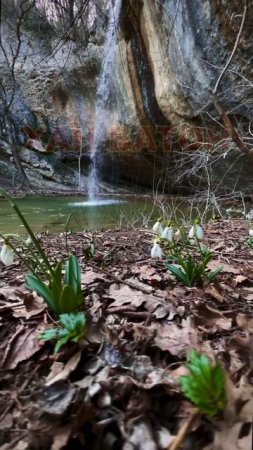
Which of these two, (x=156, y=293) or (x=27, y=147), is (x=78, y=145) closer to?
(x=27, y=147)

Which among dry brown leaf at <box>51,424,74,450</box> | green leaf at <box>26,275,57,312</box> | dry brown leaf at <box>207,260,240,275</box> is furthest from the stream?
dry brown leaf at <box>51,424,74,450</box>

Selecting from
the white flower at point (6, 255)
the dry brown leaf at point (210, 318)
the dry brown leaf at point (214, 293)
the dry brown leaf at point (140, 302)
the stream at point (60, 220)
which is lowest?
the stream at point (60, 220)

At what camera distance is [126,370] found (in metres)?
0.84

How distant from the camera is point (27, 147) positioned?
13.0 metres

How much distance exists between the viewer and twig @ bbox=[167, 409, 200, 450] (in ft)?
2.05

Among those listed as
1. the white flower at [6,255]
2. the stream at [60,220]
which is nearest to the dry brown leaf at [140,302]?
the white flower at [6,255]

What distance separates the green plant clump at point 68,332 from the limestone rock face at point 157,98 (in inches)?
60.0

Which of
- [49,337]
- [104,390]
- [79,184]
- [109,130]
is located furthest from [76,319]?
[79,184]

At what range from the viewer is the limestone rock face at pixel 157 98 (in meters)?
6.34

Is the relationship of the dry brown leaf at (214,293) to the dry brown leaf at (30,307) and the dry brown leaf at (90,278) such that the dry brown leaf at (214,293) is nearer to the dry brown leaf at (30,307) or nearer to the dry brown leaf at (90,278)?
the dry brown leaf at (90,278)

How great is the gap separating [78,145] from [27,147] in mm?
1915

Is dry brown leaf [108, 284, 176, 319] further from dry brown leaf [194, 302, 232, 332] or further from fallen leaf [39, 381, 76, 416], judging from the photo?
fallen leaf [39, 381, 76, 416]

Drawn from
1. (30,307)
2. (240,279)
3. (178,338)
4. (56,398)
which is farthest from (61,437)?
(240,279)

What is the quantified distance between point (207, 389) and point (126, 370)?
0.78 feet
